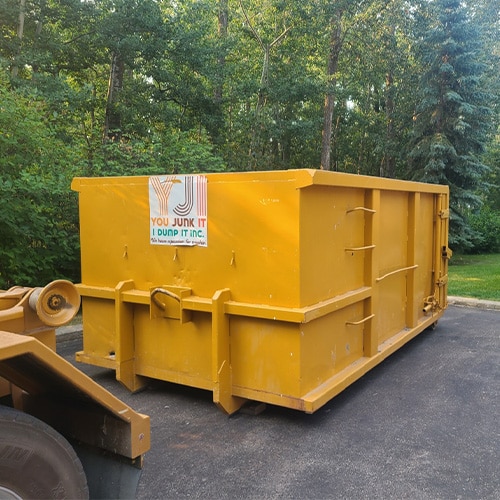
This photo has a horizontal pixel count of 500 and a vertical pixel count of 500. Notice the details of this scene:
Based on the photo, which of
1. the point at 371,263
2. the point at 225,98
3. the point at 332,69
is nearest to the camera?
the point at 371,263

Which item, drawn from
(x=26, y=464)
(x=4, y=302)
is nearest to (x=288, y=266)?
(x=4, y=302)

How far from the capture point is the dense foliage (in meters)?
7.47

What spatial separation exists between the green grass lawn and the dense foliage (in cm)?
79

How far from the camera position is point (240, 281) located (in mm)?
3916

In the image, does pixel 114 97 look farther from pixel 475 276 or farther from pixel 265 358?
pixel 265 358

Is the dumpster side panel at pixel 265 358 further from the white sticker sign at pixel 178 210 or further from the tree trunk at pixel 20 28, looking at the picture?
the tree trunk at pixel 20 28

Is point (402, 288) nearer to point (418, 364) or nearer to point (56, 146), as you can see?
point (418, 364)

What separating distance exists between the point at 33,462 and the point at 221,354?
2.24 meters

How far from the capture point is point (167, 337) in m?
4.34

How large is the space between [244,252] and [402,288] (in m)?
2.60

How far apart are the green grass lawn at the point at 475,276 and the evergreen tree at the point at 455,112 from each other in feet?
2.67

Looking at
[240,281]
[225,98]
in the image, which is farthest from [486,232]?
[240,281]

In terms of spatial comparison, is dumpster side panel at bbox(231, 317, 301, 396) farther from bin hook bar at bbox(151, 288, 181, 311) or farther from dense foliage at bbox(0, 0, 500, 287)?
dense foliage at bbox(0, 0, 500, 287)

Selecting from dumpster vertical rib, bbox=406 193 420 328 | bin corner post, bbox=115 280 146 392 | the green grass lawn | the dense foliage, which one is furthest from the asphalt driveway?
the green grass lawn
